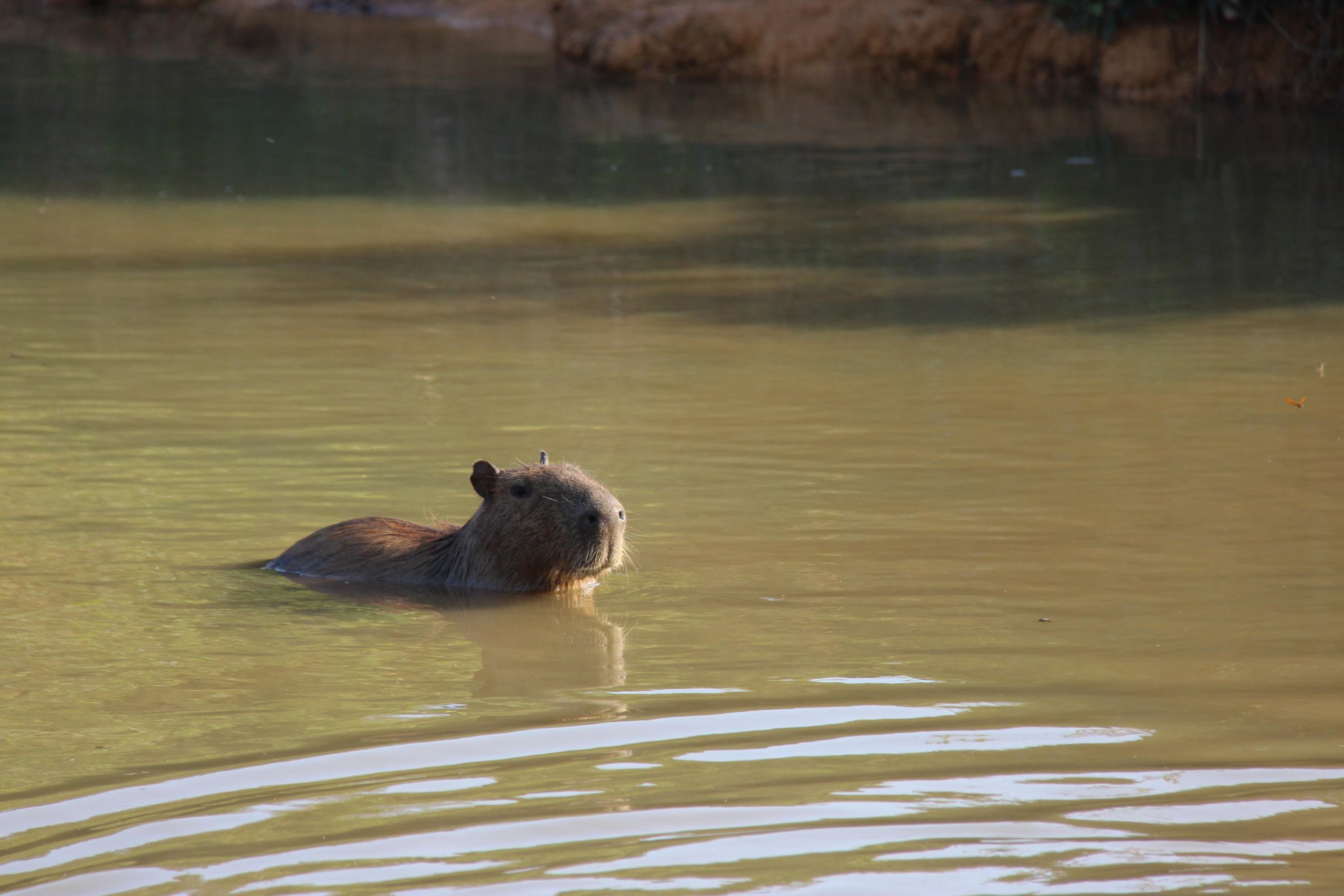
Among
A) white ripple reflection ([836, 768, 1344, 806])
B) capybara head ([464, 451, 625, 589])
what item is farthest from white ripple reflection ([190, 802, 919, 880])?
capybara head ([464, 451, 625, 589])

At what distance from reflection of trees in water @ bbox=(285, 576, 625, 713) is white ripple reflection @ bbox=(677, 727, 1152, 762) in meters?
0.61

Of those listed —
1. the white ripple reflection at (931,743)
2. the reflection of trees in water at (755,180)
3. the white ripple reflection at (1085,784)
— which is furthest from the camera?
the reflection of trees in water at (755,180)

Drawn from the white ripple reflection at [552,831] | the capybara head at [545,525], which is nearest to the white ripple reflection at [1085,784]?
the white ripple reflection at [552,831]

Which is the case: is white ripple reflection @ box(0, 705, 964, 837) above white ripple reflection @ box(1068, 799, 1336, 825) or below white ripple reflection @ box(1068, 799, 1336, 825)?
above

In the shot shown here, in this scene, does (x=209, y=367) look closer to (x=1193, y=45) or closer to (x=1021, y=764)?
(x=1021, y=764)

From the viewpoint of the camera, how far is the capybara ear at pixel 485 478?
19.7ft

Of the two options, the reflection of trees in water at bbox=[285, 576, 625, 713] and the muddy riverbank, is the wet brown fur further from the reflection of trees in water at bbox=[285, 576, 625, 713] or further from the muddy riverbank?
the muddy riverbank

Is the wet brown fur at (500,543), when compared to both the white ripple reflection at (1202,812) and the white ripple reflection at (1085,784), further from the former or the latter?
the white ripple reflection at (1202,812)

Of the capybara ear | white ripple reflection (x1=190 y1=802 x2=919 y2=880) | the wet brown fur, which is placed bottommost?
white ripple reflection (x1=190 y1=802 x2=919 y2=880)

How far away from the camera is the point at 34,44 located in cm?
3020

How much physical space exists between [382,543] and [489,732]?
1835 millimetres

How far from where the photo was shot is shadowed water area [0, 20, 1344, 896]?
379cm

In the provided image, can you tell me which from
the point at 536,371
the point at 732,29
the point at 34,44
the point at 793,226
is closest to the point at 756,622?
the point at 536,371

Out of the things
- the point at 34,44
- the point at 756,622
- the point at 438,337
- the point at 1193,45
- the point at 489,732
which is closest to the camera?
the point at 489,732
